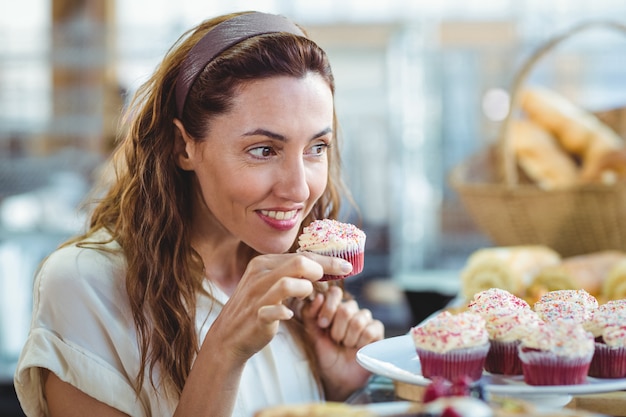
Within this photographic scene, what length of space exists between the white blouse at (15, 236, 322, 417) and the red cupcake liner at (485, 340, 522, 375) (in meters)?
0.62

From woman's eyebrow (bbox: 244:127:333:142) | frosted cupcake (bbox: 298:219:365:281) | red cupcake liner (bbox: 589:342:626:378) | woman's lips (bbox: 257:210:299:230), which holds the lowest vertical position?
red cupcake liner (bbox: 589:342:626:378)

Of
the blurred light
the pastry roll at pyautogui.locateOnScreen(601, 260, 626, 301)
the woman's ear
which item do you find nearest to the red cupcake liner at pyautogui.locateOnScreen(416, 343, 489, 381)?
the woman's ear

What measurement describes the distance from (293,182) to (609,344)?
0.60m

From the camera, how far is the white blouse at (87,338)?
1559mm

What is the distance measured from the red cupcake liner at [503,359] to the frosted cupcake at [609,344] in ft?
0.37

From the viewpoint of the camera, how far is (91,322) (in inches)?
63.5

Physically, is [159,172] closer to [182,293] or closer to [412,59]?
[182,293]

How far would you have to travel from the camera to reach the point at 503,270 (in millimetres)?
2516

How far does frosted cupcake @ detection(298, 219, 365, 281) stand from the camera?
1513 millimetres

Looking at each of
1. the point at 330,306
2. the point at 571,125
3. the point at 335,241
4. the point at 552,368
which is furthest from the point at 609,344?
the point at 571,125

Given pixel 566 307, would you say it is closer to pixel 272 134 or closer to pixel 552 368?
pixel 552 368

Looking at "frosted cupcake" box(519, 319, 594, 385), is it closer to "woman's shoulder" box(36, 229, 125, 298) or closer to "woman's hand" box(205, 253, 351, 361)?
"woman's hand" box(205, 253, 351, 361)

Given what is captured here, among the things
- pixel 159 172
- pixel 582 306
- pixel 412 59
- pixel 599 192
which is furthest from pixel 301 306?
pixel 412 59

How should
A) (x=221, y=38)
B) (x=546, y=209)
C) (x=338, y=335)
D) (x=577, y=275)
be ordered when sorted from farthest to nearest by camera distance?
(x=546, y=209), (x=577, y=275), (x=338, y=335), (x=221, y=38)
